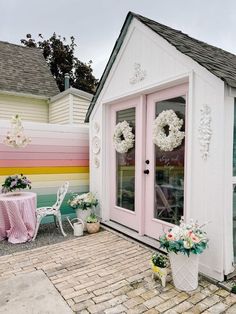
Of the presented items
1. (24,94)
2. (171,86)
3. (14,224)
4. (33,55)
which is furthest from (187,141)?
(33,55)

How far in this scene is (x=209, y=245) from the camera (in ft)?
9.04

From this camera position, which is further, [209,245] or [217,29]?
[217,29]

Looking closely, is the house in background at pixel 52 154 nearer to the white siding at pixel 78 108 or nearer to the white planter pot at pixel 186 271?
the white siding at pixel 78 108

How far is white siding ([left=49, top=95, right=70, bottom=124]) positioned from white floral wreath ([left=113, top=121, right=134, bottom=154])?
153 inches

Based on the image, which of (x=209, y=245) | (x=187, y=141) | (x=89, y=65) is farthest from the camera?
(x=89, y=65)

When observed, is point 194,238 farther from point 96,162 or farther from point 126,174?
point 96,162

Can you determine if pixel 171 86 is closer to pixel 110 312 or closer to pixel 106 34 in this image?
pixel 110 312

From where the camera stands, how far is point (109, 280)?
8.88 ft

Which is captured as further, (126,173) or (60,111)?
(60,111)

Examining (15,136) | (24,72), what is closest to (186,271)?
(15,136)

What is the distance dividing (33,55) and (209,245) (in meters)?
10.4

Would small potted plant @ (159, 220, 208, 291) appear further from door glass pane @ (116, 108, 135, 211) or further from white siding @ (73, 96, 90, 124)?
white siding @ (73, 96, 90, 124)

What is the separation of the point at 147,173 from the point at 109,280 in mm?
1686

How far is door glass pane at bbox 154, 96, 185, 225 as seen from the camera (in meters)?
3.34
